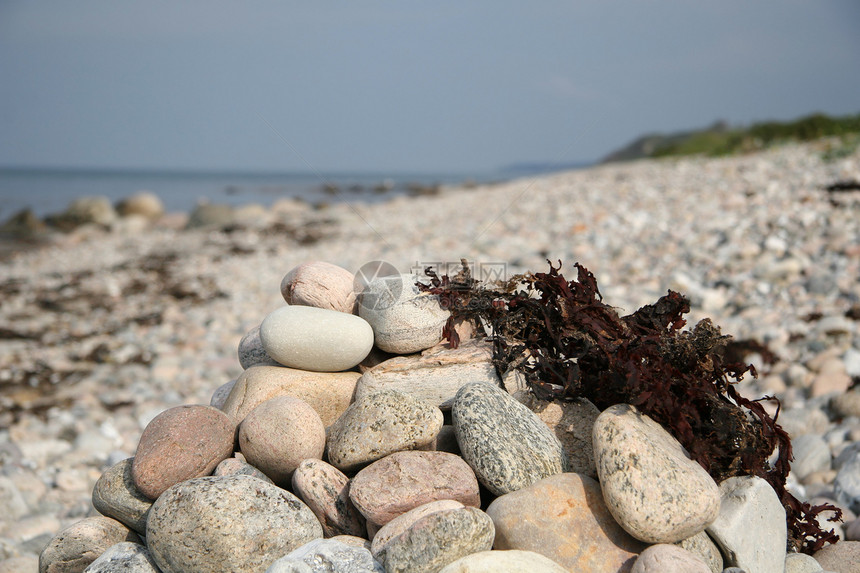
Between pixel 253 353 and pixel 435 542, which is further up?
pixel 253 353

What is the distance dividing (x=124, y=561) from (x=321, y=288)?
1862 millimetres

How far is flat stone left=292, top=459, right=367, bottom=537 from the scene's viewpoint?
124 inches

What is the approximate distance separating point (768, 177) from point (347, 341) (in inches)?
521

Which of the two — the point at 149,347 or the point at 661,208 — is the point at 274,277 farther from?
the point at 661,208

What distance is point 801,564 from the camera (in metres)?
3.34

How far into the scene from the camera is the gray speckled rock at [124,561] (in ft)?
9.84

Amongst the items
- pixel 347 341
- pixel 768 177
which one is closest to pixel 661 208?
pixel 768 177

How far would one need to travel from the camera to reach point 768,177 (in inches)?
552

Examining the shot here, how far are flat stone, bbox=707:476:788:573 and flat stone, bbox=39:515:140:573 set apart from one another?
10.3ft

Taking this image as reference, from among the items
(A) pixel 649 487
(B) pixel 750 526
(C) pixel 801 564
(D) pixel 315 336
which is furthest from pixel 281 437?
(C) pixel 801 564

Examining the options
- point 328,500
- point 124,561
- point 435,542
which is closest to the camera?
point 435,542

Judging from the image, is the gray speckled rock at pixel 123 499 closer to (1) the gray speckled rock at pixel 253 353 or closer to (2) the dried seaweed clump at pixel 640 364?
(1) the gray speckled rock at pixel 253 353

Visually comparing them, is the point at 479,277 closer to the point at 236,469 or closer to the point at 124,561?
the point at 236,469
